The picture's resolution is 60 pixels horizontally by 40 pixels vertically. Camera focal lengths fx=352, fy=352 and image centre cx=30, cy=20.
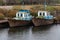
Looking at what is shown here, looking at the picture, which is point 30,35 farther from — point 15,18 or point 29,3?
point 29,3

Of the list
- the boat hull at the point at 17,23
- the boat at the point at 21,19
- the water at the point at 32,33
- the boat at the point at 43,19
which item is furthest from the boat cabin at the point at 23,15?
the water at the point at 32,33

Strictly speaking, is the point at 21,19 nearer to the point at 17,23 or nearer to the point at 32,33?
the point at 17,23

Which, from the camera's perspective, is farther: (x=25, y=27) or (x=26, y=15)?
(x=26, y=15)

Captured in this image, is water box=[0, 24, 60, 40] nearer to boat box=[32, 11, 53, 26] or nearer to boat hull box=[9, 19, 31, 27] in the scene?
boat box=[32, 11, 53, 26]

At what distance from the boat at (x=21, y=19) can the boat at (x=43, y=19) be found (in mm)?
1093

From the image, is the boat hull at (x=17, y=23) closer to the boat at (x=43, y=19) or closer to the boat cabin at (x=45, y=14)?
the boat at (x=43, y=19)

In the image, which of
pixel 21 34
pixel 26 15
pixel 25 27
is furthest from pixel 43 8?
pixel 21 34

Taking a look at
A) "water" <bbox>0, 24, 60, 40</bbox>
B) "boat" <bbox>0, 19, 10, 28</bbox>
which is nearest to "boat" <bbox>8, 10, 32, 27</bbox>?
"boat" <bbox>0, 19, 10, 28</bbox>

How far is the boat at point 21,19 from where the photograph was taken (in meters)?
44.6

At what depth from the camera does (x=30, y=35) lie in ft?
125

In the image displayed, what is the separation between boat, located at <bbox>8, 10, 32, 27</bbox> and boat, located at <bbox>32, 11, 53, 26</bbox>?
1093mm

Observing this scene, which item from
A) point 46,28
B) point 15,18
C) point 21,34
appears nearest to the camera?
point 21,34

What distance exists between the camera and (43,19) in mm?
45781

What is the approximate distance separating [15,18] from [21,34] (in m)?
7.68
